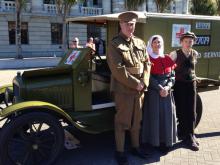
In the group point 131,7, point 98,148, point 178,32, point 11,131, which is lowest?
point 98,148

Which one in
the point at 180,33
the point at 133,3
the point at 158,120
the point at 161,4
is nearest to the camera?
the point at 158,120

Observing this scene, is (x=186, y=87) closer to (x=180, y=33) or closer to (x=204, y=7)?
(x=180, y=33)

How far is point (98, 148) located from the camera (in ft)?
15.8

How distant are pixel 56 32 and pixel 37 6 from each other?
9.26 ft

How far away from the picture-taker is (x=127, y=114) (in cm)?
411

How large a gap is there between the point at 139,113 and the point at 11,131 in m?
1.74

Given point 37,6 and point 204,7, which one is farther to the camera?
point 204,7

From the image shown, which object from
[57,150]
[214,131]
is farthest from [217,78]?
[57,150]

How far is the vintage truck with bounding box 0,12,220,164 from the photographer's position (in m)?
3.80

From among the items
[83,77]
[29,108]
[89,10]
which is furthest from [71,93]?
[89,10]

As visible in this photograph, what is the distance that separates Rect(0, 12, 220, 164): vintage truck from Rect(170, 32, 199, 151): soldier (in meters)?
0.40

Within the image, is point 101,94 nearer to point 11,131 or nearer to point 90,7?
point 11,131

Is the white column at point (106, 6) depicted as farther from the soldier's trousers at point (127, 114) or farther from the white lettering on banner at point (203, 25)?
the soldier's trousers at point (127, 114)

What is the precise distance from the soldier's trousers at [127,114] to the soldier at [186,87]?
844 mm
